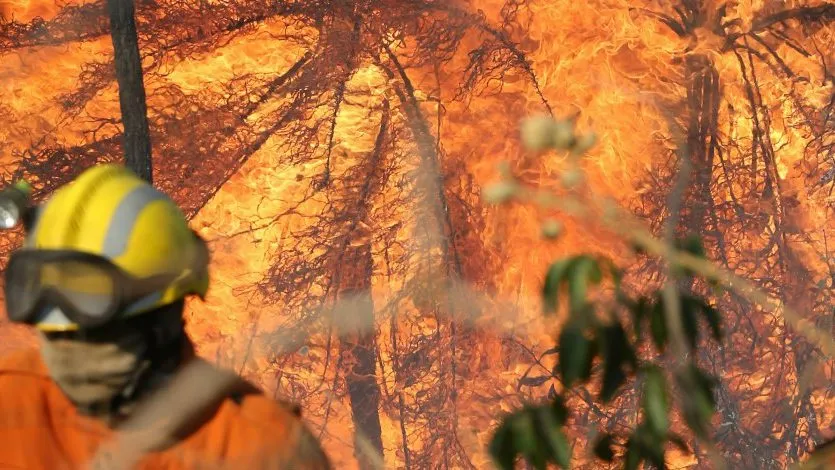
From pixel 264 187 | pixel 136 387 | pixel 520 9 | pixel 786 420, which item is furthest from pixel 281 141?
pixel 136 387

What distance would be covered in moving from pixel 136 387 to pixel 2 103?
6.75 metres

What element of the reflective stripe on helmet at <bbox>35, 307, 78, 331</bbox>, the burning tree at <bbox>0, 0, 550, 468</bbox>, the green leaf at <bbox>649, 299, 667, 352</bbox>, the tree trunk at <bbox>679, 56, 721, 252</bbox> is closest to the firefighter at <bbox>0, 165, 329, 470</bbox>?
the reflective stripe on helmet at <bbox>35, 307, 78, 331</bbox>

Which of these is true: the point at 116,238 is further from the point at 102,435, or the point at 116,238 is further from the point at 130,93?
the point at 130,93

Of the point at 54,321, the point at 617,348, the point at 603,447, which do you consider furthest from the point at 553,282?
the point at 54,321

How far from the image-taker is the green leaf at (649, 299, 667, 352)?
6.44ft

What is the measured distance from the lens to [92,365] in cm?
186

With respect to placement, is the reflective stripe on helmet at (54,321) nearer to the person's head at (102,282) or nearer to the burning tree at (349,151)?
the person's head at (102,282)

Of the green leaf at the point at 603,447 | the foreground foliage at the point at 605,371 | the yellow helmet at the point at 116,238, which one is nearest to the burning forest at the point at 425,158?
the green leaf at the point at 603,447

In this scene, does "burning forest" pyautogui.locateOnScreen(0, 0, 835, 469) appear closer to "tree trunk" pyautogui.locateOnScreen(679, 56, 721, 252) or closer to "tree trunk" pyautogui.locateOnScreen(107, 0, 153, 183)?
"tree trunk" pyautogui.locateOnScreen(679, 56, 721, 252)

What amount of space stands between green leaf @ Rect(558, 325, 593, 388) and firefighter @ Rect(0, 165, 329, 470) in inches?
19.5

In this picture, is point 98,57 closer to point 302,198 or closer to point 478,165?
point 302,198

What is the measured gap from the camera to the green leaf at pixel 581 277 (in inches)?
70.9

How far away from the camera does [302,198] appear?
25.8 ft

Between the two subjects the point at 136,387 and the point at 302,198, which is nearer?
the point at 136,387
